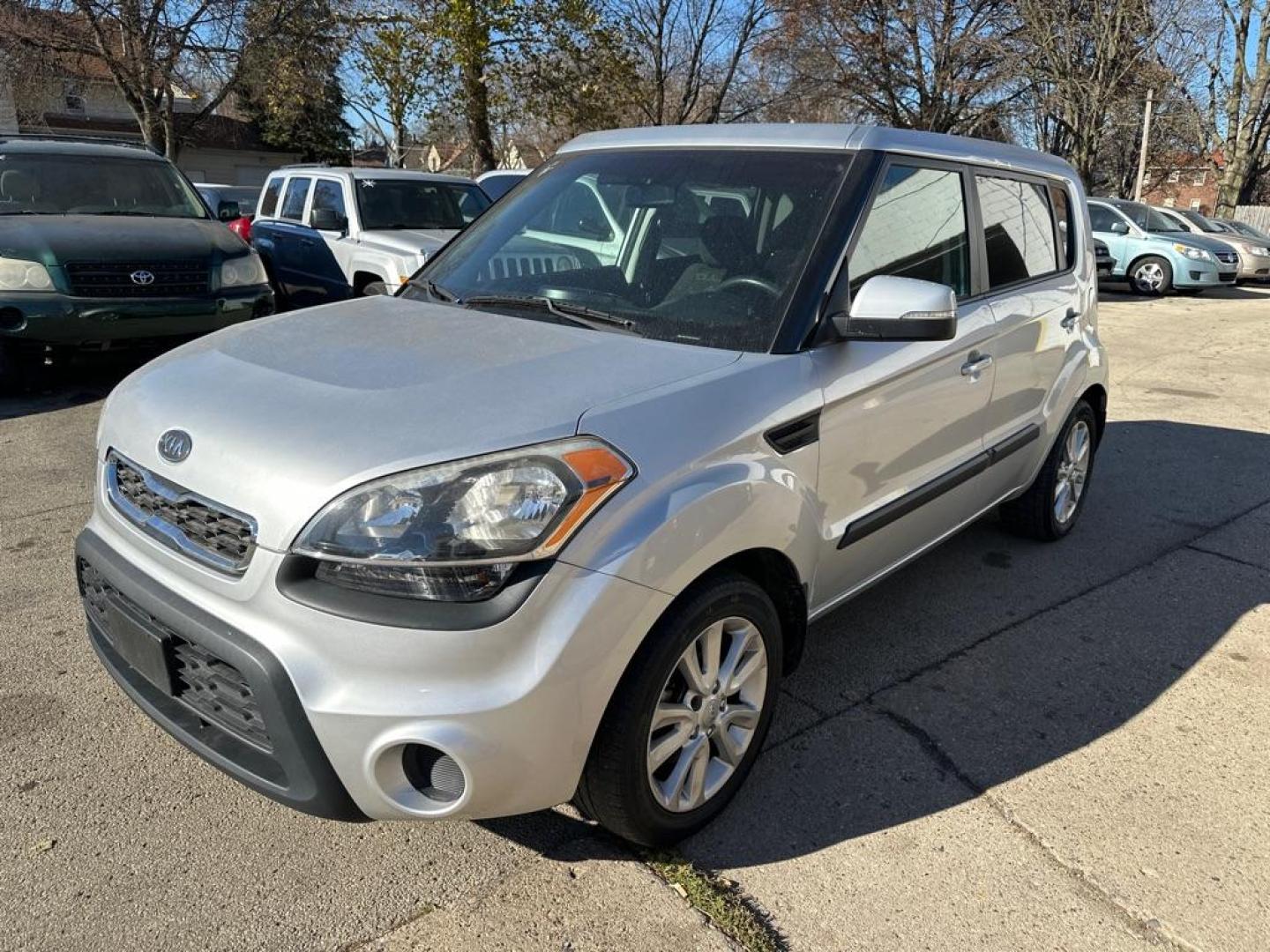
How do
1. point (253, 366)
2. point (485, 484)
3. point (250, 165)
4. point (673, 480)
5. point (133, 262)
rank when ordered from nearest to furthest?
point (485, 484) → point (673, 480) → point (253, 366) → point (133, 262) → point (250, 165)

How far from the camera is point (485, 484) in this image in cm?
197

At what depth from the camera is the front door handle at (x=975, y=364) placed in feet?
11.1

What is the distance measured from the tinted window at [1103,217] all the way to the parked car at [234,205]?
1433 cm

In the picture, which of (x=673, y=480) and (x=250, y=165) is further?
(x=250, y=165)

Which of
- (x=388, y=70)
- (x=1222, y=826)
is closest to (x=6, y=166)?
(x=1222, y=826)

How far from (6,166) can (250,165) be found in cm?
4203

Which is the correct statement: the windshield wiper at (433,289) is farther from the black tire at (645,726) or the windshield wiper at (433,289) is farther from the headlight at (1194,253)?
the headlight at (1194,253)

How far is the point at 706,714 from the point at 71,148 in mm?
7637

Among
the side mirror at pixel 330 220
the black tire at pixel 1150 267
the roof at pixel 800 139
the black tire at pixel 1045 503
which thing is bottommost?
the black tire at pixel 1045 503

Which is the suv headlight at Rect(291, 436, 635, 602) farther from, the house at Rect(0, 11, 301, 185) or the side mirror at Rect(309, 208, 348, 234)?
the house at Rect(0, 11, 301, 185)

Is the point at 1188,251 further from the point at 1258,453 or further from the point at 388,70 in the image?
the point at 388,70

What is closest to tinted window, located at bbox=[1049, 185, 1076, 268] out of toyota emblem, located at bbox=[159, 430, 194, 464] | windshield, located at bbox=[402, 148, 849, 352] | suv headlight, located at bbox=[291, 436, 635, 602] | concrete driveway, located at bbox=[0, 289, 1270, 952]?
concrete driveway, located at bbox=[0, 289, 1270, 952]

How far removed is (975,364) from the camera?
11.3 ft

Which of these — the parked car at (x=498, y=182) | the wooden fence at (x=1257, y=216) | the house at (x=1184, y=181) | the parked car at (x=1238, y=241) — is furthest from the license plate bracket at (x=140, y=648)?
the wooden fence at (x=1257, y=216)
